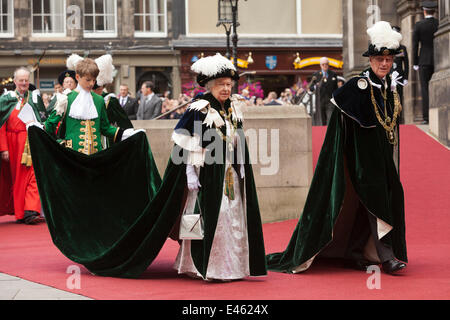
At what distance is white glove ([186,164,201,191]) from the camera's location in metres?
6.82

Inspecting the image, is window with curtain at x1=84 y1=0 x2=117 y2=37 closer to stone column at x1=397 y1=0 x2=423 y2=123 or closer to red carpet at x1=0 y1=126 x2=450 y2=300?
stone column at x1=397 y1=0 x2=423 y2=123

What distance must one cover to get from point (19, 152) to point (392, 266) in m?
6.54

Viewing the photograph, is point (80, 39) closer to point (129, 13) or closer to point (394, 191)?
point (129, 13)

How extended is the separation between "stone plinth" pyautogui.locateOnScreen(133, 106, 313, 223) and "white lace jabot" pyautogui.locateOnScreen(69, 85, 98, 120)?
7.95ft

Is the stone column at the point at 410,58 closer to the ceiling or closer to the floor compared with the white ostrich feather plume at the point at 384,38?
closer to the ceiling

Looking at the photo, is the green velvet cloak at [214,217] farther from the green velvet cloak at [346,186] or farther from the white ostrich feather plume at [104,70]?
the white ostrich feather plume at [104,70]

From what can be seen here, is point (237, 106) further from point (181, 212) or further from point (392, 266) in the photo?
point (392, 266)

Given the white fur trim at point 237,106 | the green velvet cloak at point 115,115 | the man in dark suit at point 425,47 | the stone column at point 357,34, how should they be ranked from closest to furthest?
the white fur trim at point 237,106, the green velvet cloak at point 115,115, the man in dark suit at point 425,47, the stone column at point 357,34

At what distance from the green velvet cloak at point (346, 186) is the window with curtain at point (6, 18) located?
2746 cm

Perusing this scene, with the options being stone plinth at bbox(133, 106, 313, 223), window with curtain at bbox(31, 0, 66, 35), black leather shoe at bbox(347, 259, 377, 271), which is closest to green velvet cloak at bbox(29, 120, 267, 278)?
black leather shoe at bbox(347, 259, 377, 271)

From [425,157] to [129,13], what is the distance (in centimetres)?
2269

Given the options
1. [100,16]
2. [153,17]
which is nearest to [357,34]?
[153,17]

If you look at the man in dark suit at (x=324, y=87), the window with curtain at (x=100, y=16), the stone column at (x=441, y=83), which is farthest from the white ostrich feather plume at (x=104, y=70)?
the window with curtain at (x=100, y=16)

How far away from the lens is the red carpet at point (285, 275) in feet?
20.2
